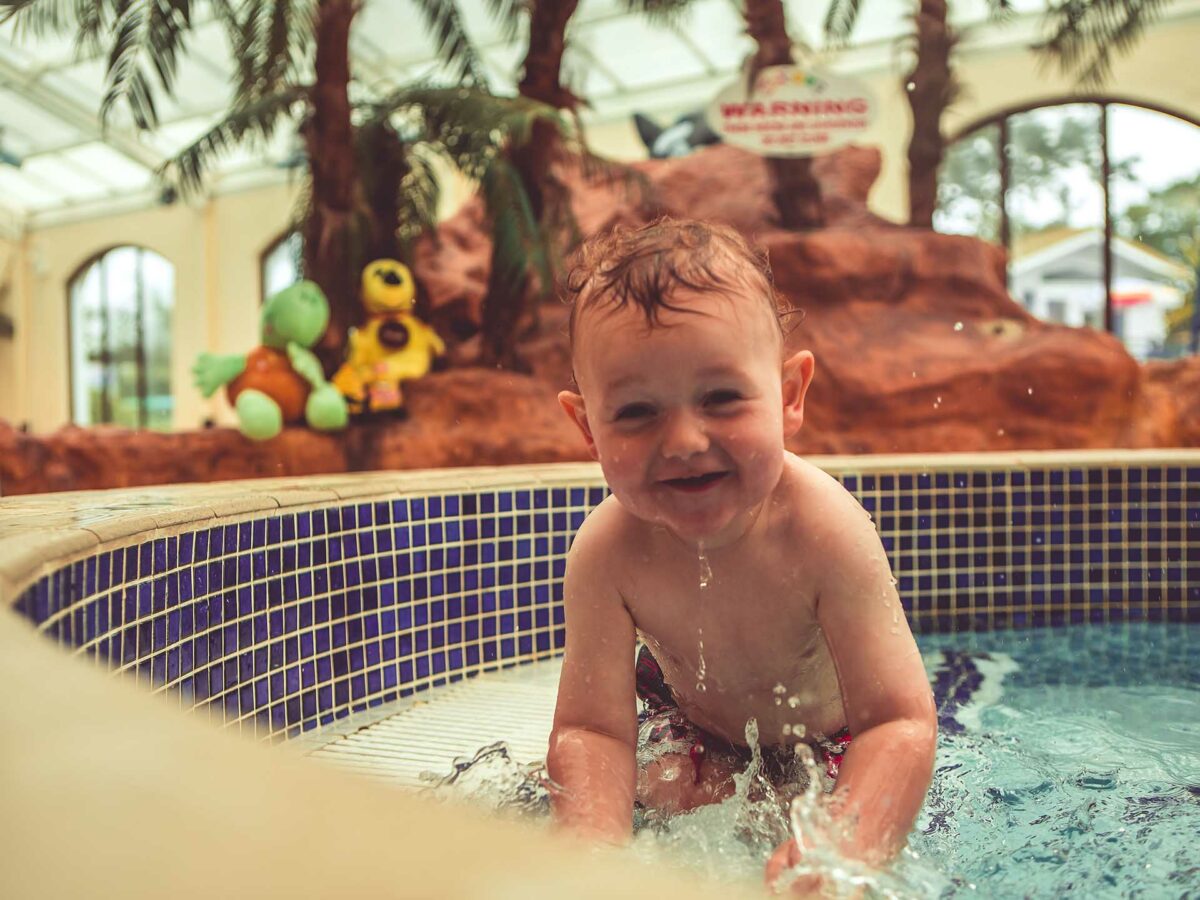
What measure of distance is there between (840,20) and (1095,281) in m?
5.26

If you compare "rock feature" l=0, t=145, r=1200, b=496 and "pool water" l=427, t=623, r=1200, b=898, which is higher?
"rock feature" l=0, t=145, r=1200, b=496

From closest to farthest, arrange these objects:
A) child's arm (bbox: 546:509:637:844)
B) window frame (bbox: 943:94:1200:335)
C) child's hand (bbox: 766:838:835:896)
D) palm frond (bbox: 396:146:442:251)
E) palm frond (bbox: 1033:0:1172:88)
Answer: child's hand (bbox: 766:838:835:896), child's arm (bbox: 546:509:637:844), palm frond (bbox: 396:146:442:251), palm frond (bbox: 1033:0:1172:88), window frame (bbox: 943:94:1200:335)

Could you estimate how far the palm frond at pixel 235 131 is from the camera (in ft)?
17.9

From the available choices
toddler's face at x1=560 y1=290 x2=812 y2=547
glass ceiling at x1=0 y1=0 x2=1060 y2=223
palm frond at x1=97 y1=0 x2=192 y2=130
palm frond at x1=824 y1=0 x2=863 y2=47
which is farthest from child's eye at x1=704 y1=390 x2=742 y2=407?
glass ceiling at x1=0 y1=0 x2=1060 y2=223

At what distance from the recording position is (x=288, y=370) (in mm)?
5164

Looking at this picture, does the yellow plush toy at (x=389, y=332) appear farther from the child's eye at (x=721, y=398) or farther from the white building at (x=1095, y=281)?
the white building at (x=1095, y=281)

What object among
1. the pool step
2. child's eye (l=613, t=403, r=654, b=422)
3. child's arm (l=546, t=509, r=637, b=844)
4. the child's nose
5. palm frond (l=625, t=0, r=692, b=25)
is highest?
palm frond (l=625, t=0, r=692, b=25)

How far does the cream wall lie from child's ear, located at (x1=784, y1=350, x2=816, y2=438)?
20.3ft

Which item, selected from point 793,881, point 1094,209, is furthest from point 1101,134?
point 793,881

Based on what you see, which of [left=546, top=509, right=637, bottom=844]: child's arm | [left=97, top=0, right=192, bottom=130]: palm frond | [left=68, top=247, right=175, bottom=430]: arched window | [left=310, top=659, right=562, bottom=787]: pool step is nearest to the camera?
[left=546, top=509, right=637, bottom=844]: child's arm

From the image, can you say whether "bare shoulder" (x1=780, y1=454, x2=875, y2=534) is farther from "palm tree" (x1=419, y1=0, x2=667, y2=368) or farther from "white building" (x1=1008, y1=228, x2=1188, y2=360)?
"white building" (x1=1008, y1=228, x2=1188, y2=360)

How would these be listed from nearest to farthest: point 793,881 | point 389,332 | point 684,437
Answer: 1. point 793,881
2. point 684,437
3. point 389,332

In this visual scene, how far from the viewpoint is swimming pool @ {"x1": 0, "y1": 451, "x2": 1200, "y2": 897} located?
171cm

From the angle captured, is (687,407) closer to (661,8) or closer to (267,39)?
(267,39)
